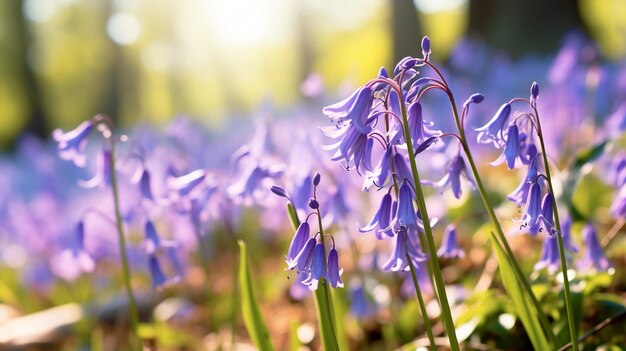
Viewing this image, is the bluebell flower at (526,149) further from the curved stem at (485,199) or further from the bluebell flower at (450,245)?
the bluebell flower at (450,245)

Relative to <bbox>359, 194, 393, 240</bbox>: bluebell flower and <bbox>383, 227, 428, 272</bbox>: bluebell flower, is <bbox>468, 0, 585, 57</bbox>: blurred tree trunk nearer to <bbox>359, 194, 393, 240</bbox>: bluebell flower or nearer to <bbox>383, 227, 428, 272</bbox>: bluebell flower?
<bbox>383, 227, 428, 272</bbox>: bluebell flower

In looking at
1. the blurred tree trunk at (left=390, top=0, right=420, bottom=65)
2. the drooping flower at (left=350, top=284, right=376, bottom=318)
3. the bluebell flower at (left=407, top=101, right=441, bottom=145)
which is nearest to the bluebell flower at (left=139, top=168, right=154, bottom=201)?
the drooping flower at (left=350, top=284, right=376, bottom=318)

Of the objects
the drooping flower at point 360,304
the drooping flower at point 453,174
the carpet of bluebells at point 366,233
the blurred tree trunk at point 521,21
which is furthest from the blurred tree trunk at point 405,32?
the drooping flower at point 453,174

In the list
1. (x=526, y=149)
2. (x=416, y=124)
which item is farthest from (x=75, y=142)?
(x=526, y=149)

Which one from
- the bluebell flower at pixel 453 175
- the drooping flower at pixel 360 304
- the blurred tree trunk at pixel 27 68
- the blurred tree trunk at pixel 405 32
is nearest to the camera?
the bluebell flower at pixel 453 175

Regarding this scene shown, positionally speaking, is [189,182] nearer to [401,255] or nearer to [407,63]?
[401,255]

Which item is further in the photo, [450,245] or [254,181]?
[254,181]

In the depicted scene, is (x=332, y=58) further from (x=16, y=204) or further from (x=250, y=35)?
(x=16, y=204)
